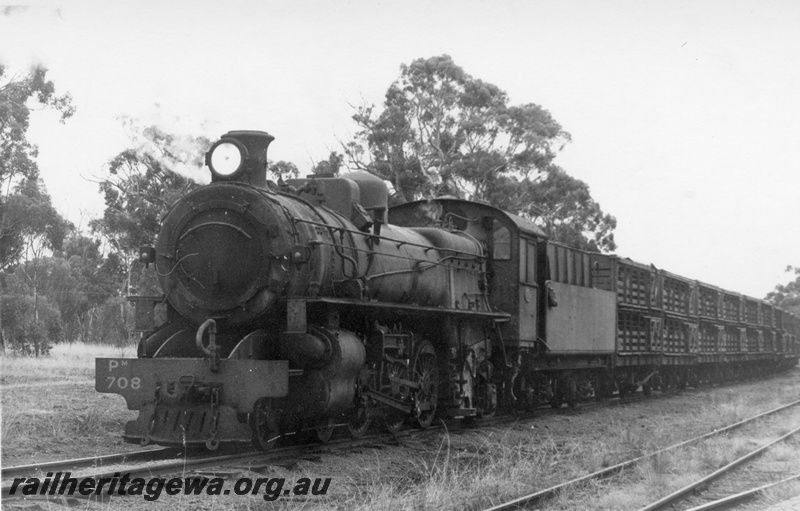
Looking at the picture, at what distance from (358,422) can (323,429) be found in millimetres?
991

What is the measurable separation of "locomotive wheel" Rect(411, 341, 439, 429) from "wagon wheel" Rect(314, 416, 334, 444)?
187 centimetres

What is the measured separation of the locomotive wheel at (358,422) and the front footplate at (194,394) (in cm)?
234

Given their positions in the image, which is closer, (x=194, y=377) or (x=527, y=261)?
(x=194, y=377)

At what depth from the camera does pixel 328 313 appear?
10.4 metres

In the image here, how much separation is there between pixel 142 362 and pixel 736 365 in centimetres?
3176

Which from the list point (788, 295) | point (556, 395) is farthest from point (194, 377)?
point (788, 295)

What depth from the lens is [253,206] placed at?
33.3ft

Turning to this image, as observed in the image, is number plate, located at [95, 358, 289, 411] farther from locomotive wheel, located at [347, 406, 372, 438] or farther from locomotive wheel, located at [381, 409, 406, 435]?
locomotive wheel, located at [381, 409, 406, 435]

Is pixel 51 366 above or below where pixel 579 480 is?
above

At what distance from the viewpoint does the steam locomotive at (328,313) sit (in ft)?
31.6

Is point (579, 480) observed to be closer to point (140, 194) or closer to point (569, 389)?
point (569, 389)

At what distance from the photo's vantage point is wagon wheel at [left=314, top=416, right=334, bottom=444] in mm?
10805

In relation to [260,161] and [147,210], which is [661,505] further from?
[147,210]

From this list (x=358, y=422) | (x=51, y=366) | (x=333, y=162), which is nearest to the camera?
(x=358, y=422)
